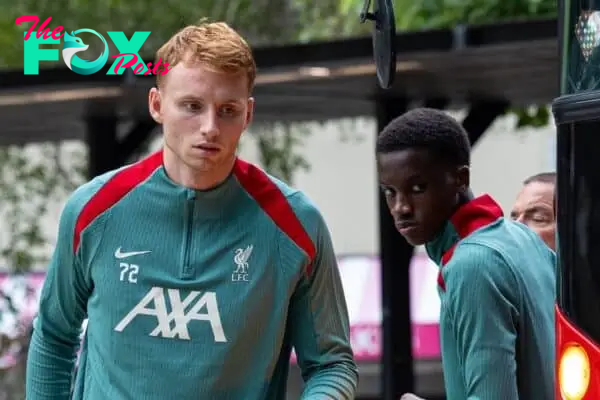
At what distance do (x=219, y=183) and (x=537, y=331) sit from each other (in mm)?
997

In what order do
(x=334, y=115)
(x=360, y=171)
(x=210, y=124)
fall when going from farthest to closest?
(x=360, y=171) → (x=334, y=115) → (x=210, y=124)

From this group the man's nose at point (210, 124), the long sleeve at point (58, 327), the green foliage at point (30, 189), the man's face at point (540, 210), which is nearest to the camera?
the man's nose at point (210, 124)

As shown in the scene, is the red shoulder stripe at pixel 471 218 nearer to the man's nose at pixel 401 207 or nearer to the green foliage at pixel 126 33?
the man's nose at pixel 401 207

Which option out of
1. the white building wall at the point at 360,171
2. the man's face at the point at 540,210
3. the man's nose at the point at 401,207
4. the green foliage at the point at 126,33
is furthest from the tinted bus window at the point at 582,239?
the white building wall at the point at 360,171

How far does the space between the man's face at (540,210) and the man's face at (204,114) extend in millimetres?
2496

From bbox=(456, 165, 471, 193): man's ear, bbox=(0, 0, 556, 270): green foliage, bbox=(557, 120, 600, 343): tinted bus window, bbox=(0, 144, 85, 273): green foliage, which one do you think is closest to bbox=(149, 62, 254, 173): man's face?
bbox=(456, 165, 471, 193): man's ear

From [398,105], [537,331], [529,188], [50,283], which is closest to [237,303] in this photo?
[50,283]

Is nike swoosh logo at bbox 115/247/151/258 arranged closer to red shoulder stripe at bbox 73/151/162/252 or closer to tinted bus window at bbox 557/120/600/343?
red shoulder stripe at bbox 73/151/162/252

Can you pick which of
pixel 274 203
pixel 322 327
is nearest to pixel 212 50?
pixel 274 203

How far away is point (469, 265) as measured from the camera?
167 inches

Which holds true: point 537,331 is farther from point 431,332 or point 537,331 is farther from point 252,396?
point 431,332

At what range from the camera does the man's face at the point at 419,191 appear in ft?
14.8

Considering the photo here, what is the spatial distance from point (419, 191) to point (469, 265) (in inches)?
14.7

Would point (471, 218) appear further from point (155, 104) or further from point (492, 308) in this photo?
point (155, 104)
